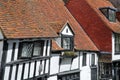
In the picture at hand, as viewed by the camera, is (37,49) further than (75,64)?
No

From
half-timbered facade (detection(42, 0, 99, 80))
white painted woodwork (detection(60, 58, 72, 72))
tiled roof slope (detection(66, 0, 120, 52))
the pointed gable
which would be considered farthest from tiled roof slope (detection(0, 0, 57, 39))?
tiled roof slope (detection(66, 0, 120, 52))

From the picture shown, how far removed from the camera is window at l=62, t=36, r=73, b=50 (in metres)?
18.1

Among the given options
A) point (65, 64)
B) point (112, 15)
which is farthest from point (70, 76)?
point (112, 15)

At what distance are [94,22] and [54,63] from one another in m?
9.78

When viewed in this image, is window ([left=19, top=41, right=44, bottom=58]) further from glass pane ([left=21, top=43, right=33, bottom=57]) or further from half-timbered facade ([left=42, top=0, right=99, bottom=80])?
half-timbered facade ([left=42, top=0, right=99, bottom=80])

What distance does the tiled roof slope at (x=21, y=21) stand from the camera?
41.9 ft

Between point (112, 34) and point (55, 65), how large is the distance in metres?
9.52

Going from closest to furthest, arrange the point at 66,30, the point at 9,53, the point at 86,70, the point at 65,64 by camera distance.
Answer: the point at 9,53, the point at 65,64, the point at 66,30, the point at 86,70

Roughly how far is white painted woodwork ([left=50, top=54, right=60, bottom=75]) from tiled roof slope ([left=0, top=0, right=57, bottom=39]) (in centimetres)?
170

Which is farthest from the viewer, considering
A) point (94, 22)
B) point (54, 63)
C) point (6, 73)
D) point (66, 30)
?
point (94, 22)

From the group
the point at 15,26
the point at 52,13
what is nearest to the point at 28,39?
the point at 15,26

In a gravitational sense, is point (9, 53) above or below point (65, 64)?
above

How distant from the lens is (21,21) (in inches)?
551

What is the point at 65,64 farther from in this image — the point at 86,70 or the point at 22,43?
the point at 22,43
